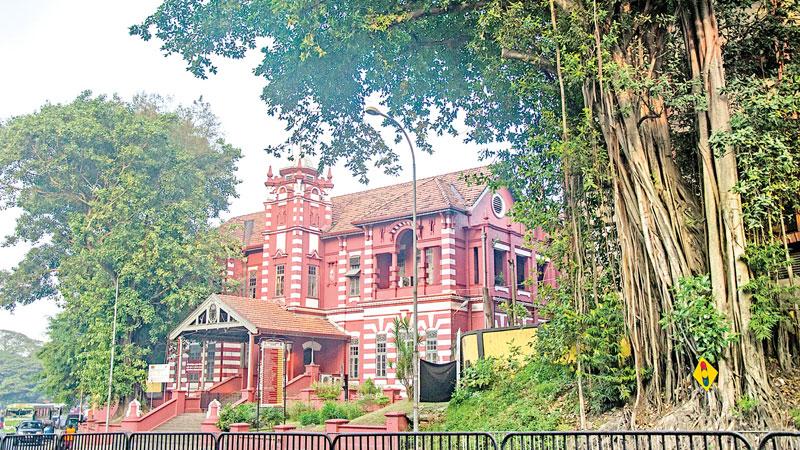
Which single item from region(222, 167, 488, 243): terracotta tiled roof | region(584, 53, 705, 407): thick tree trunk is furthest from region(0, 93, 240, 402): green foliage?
region(584, 53, 705, 407): thick tree trunk

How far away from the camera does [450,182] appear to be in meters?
37.8

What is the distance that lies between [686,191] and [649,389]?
3.62 meters

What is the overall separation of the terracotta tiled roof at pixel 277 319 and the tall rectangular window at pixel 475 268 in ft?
25.0

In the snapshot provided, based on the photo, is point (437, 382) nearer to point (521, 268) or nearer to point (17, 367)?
point (521, 268)

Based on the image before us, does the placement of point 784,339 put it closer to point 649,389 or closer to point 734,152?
point 649,389

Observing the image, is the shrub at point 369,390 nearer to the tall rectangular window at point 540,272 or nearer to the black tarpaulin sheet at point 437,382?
the tall rectangular window at point 540,272

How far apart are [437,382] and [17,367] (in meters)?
75.5

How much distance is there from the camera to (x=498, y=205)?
122 ft

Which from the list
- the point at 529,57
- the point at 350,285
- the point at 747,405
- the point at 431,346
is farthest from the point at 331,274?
the point at 747,405

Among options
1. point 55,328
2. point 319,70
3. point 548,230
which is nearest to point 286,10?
point 319,70

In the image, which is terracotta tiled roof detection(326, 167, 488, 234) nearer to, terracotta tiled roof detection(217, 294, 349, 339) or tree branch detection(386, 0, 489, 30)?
terracotta tiled roof detection(217, 294, 349, 339)

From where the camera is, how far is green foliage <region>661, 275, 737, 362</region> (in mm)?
11312

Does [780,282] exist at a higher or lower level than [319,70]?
lower

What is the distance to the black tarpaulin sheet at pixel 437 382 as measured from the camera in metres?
21.2
